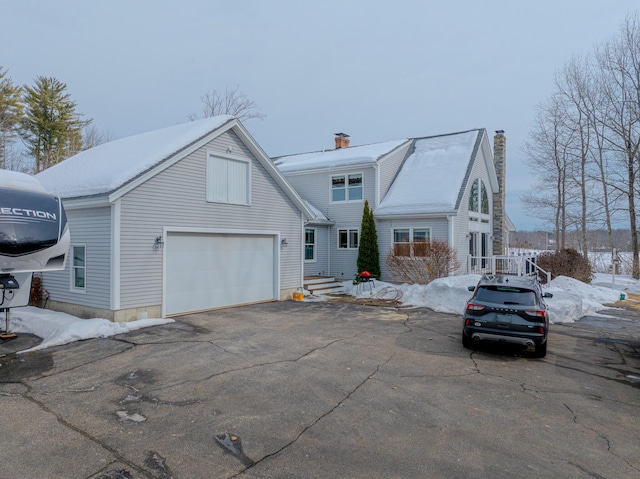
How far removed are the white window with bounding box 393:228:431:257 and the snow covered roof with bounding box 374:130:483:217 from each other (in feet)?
3.27

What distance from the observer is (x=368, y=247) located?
1806cm

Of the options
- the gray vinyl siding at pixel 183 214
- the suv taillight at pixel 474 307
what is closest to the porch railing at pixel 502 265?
the gray vinyl siding at pixel 183 214

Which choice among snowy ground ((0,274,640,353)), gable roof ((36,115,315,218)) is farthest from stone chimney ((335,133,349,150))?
gable roof ((36,115,315,218))

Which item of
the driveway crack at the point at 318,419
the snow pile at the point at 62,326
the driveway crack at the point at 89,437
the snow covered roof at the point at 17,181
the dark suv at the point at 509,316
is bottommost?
the driveway crack at the point at 318,419

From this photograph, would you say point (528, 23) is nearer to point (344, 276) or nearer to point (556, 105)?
point (344, 276)

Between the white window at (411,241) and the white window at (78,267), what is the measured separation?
12.3 meters

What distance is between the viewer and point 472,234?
19.7 meters

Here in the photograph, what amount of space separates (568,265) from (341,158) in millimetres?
12058

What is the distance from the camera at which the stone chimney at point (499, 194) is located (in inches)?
872

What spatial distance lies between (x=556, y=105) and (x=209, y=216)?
2670cm

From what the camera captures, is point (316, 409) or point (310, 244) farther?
point (310, 244)

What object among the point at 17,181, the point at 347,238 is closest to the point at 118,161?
the point at 17,181

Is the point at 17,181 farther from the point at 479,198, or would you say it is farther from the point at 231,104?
the point at 231,104

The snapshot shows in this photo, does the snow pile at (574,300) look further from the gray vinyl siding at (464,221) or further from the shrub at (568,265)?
the gray vinyl siding at (464,221)
